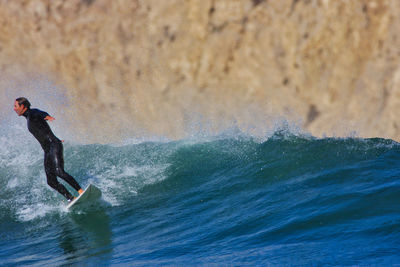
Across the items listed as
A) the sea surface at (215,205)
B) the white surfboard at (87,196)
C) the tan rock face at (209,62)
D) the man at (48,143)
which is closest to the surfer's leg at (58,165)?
the man at (48,143)

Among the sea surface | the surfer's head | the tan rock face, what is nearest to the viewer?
the sea surface

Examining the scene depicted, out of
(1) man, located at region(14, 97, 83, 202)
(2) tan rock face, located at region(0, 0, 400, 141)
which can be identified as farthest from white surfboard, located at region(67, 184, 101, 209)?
(2) tan rock face, located at region(0, 0, 400, 141)

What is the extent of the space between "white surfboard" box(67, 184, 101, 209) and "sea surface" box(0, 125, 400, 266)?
163mm

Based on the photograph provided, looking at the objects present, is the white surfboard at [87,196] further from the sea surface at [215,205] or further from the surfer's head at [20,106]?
the surfer's head at [20,106]

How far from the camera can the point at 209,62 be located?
669 inches

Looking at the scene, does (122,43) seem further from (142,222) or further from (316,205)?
(316,205)

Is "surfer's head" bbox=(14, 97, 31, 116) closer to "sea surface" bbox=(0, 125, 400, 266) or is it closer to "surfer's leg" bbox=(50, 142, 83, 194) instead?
"surfer's leg" bbox=(50, 142, 83, 194)

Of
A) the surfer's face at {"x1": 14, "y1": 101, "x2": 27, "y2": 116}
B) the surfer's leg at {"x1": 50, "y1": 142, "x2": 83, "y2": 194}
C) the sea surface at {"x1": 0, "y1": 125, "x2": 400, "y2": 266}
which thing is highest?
the surfer's face at {"x1": 14, "y1": 101, "x2": 27, "y2": 116}

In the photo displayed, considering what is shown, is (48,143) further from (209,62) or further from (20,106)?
(209,62)

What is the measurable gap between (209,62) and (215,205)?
32.7ft

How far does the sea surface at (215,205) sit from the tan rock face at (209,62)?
5.13m

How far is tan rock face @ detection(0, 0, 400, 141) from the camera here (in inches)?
557

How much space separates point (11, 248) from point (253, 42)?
1071cm

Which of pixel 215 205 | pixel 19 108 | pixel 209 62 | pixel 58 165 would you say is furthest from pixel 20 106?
pixel 209 62
